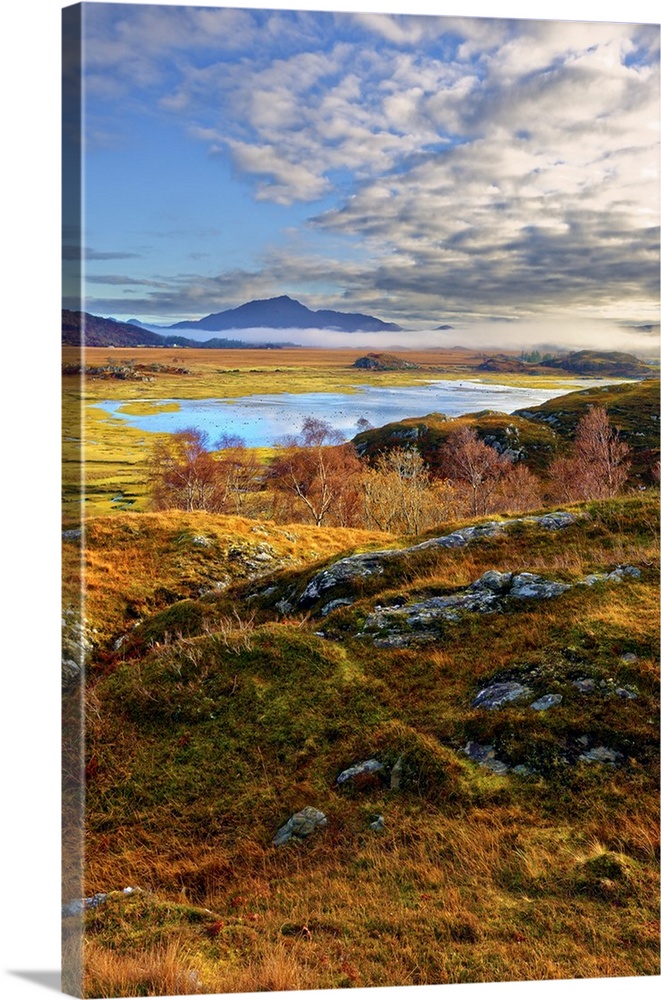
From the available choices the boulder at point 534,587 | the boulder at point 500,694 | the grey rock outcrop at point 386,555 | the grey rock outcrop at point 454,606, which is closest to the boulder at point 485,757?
the boulder at point 500,694

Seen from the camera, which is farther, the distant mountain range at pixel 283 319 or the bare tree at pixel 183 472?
the bare tree at pixel 183 472

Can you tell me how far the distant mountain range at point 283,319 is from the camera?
7941 millimetres

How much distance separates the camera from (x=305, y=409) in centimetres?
Result: 846

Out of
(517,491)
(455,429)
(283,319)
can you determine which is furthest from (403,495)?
(283,319)

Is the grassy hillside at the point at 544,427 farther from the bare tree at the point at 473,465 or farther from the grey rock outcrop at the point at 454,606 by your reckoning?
the grey rock outcrop at the point at 454,606

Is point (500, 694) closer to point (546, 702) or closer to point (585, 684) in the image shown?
point (546, 702)

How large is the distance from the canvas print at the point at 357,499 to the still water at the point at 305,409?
3cm

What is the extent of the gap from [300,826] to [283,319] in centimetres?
484

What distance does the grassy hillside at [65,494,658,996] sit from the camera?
6.24 metres

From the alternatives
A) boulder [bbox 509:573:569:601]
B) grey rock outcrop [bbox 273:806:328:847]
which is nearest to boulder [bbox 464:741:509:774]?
grey rock outcrop [bbox 273:806:328:847]

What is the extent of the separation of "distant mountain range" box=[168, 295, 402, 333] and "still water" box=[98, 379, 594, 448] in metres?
0.66

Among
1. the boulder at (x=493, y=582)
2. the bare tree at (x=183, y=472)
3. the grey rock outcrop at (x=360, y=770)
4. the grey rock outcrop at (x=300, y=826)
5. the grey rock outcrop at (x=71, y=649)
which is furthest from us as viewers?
the bare tree at (x=183, y=472)

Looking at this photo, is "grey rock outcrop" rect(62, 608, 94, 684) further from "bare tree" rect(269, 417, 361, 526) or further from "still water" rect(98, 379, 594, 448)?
"bare tree" rect(269, 417, 361, 526)
